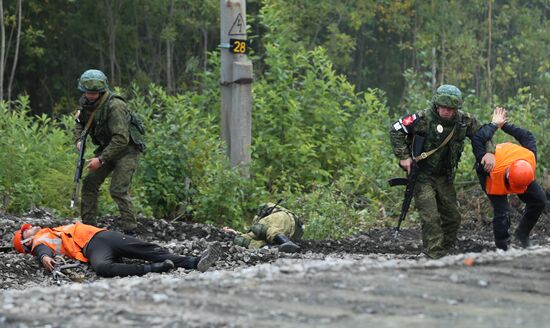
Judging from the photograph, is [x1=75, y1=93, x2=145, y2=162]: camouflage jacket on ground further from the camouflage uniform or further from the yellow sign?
the yellow sign

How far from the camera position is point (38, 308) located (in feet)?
23.1

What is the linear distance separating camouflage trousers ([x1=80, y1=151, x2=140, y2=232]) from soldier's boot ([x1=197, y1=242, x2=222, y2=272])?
7.38ft

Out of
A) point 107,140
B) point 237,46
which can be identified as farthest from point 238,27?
point 107,140

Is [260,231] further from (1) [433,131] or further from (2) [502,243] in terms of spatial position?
(2) [502,243]

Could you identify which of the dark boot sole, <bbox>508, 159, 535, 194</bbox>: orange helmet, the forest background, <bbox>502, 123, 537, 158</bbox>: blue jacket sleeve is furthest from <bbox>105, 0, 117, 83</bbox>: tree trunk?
<bbox>508, 159, 535, 194</bbox>: orange helmet

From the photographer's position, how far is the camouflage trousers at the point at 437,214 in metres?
11.6

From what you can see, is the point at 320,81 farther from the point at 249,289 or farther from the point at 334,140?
the point at 249,289

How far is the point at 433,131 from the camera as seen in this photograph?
11.6m

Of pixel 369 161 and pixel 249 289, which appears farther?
pixel 369 161

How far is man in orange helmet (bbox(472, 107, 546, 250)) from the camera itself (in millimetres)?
11172

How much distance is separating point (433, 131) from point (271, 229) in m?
2.31

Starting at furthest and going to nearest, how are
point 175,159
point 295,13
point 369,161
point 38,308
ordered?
point 295,13, point 369,161, point 175,159, point 38,308

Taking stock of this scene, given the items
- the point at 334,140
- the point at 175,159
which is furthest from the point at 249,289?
the point at 334,140

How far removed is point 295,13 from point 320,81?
60.2 feet
